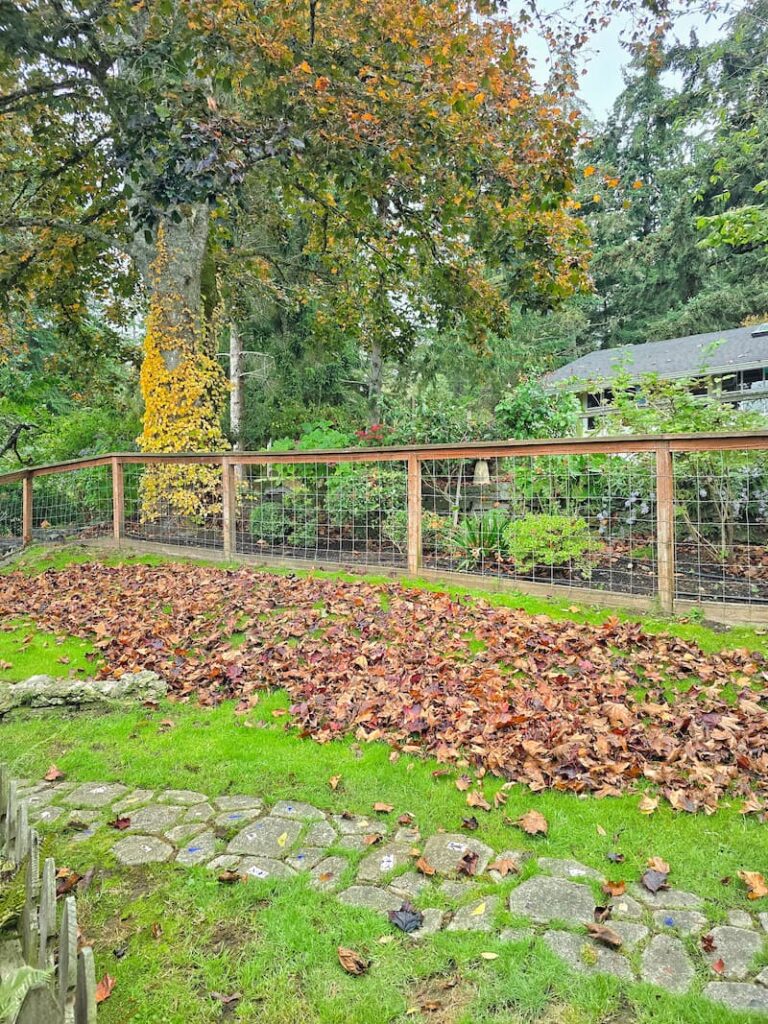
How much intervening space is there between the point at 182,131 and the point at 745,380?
702 inches

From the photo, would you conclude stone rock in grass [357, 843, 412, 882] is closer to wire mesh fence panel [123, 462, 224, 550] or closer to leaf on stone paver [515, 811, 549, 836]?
leaf on stone paver [515, 811, 549, 836]

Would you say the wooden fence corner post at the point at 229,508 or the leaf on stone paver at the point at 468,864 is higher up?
the wooden fence corner post at the point at 229,508

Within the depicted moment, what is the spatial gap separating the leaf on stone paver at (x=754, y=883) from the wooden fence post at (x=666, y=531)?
266 centimetres

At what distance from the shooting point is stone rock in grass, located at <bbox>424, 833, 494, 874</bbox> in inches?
87.0

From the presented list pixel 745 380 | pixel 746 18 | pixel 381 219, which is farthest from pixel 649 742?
pixel 746 18

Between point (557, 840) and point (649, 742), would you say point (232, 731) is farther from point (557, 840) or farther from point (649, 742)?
point (649, 742)

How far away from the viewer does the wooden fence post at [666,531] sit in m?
4.57

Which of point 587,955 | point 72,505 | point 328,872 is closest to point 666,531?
point 587,955

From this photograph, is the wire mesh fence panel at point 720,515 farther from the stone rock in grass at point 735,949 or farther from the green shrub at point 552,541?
the stone rock in grass at point 735,949

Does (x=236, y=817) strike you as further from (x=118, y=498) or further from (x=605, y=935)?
(x=118, y=498)

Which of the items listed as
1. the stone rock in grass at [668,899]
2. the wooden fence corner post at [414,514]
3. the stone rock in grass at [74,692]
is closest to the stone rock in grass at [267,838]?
the stone rock in grass at [668,899]

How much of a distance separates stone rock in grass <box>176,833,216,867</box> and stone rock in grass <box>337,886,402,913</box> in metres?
0.57

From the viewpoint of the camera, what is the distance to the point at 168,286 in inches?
364

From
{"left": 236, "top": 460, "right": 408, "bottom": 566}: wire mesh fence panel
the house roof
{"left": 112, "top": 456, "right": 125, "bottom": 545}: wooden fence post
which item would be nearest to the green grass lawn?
{"left": 236, "top": 460, "right": 408, "bottom": 566}: wire mesh fence panel
